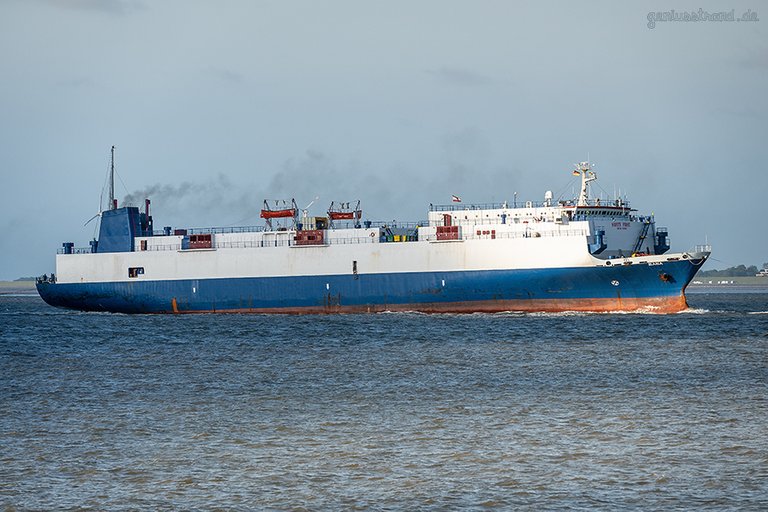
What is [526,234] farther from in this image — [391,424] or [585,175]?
[391,424]

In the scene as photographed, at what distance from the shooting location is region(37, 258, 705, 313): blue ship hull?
55625 mm

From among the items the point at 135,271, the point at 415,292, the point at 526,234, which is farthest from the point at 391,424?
the point at 135,271

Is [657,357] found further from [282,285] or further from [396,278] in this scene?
[282,285]

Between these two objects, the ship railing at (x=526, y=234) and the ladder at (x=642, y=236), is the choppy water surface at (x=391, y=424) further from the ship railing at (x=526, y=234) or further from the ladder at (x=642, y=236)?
the ladder at (x=642, y=236)

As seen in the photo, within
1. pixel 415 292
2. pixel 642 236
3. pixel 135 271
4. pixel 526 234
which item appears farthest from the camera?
pixel 135 271

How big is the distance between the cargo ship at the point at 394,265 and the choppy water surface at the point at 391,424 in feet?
45.1

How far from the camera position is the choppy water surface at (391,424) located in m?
15.6

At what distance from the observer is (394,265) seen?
2371 inches

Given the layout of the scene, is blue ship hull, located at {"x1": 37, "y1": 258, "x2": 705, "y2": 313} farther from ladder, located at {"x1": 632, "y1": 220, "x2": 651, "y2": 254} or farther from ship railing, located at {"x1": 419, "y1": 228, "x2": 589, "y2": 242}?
ladder, located at {"x1": 632, "y1": 220, "x2": 651, "y2": 254}

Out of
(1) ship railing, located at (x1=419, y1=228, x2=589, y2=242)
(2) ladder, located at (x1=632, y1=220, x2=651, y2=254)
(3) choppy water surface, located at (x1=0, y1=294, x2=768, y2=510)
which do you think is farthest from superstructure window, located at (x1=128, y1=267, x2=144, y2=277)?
(2) ladder, located at (x1=632, y1=220, x2=651, y2=254)

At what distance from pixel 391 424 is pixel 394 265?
127 feet

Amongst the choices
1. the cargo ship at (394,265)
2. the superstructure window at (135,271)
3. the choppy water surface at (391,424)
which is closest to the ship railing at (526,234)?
the cargo ship at (394,265)

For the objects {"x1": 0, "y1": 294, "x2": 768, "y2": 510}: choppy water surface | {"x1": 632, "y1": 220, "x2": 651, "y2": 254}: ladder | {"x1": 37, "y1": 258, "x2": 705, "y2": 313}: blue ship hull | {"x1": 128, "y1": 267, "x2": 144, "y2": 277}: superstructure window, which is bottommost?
{"x1": 0, "y1": 294, "x2": 768, "y2": 510}: choppy water surface

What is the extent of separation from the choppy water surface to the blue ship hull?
1308 centimetres
